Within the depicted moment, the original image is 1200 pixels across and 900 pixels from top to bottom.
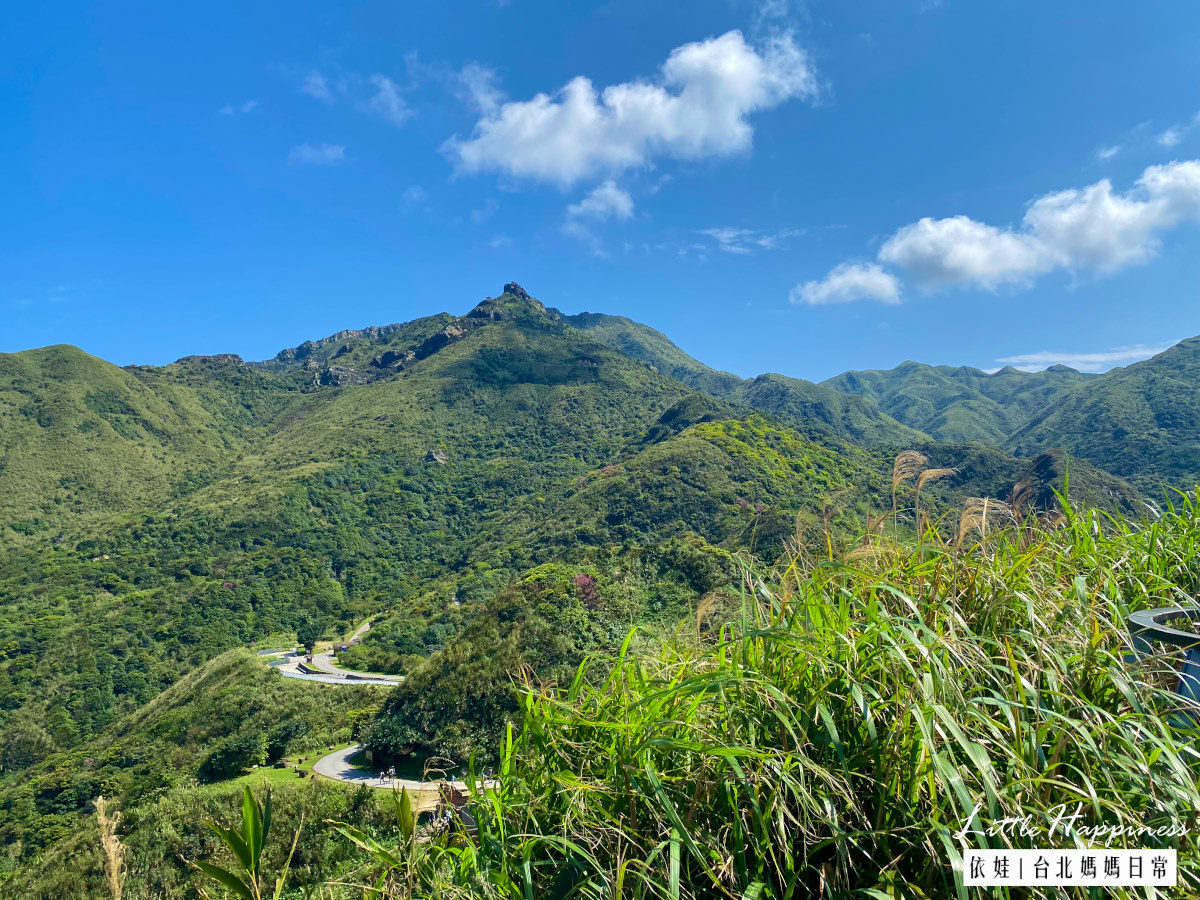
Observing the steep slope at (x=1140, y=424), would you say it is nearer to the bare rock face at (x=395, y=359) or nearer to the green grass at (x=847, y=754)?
the green grass at (x=847, y=754)

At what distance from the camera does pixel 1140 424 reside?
8362cm

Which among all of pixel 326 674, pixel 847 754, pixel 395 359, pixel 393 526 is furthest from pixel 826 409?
pixel 847 754

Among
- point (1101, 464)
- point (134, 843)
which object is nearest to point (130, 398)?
point (134, 843)

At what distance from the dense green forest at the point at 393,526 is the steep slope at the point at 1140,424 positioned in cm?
70

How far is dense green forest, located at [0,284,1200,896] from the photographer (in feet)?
55.3

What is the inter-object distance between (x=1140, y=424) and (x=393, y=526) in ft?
378

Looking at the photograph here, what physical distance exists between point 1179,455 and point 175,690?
351 ft

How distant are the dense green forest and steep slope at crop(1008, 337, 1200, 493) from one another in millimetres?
702

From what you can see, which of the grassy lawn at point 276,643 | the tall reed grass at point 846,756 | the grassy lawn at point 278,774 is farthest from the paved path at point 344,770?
the grassy lawn at point 276,643

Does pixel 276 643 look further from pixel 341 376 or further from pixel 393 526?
pixel 341 376

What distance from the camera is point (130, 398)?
11462 centimetres

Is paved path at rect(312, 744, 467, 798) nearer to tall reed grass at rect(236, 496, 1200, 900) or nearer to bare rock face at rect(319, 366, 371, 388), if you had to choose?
tall reed grass at rect(236, 496, 1200, 900)

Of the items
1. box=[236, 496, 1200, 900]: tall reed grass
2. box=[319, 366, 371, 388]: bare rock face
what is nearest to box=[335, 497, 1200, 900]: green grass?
box=[236, 496, 1200, 900]: tall reed grass

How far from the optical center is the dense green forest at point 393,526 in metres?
16.9
